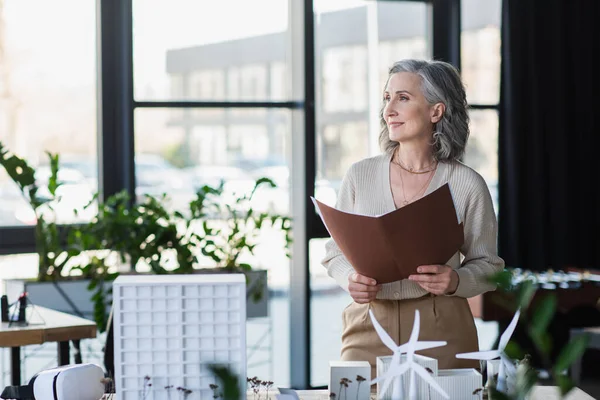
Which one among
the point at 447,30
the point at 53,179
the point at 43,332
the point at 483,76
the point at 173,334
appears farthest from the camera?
the point at 483,76

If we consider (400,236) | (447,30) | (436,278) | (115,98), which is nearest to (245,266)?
(115,98)

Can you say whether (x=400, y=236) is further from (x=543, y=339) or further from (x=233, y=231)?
(x=233, y=231)

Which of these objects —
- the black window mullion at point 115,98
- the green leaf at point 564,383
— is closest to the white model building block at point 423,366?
the green leaf at point 564,383

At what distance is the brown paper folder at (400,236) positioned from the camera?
1869 millimetres

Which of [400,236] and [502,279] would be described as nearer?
[502,279]

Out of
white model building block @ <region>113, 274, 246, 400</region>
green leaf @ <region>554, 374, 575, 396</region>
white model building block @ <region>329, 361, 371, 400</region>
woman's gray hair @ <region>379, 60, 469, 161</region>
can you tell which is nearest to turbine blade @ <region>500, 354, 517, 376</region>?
white model building block @ <region>329, 361, 371, 400</region>

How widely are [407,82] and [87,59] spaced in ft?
8.56

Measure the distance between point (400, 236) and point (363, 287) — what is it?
23 centimetres

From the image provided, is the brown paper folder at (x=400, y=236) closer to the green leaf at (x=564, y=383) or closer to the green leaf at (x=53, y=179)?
the green leaf at (x=564, y=383)

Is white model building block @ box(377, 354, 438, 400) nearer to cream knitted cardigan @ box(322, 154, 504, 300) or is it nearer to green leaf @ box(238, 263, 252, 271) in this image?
cream knitted cardigan @ box(322, 154, 504, 300)

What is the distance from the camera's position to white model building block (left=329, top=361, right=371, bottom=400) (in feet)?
5.70

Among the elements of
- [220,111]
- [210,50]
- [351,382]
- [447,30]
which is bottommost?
[351,382]

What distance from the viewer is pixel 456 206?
2.22 meters

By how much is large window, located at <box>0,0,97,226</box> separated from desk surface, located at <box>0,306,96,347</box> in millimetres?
1433
